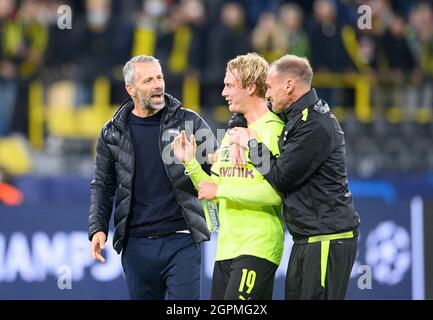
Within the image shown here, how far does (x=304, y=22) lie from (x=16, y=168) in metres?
4.97

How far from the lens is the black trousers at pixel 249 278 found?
670cm

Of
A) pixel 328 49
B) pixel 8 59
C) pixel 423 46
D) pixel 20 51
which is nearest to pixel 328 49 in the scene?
pixel 328 49

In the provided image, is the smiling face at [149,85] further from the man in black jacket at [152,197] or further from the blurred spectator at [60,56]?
the blurred spectator at [60,56]

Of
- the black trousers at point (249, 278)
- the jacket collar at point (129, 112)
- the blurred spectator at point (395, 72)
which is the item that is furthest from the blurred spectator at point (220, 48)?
the black trousers at point (249, 278)

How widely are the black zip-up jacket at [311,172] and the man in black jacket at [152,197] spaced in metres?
0.67

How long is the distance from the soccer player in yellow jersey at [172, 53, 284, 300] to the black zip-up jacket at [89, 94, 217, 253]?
0.72ft

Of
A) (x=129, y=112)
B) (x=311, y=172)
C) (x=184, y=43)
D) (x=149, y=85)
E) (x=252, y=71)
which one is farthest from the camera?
(x=184, y=43)

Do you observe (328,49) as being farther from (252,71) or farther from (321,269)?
(321,269)

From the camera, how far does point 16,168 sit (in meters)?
13.8

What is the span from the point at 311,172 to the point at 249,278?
0.77 m

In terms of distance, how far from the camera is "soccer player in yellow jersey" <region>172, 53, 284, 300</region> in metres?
6.71

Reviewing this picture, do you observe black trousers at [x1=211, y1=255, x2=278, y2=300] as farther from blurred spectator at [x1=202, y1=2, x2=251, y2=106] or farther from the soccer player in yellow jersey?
blurred spectator at [x1=202, y1=2, x2=251, y2=106]

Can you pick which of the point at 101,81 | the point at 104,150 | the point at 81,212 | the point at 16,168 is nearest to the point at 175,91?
the point at 101,81

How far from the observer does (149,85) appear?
708cm
